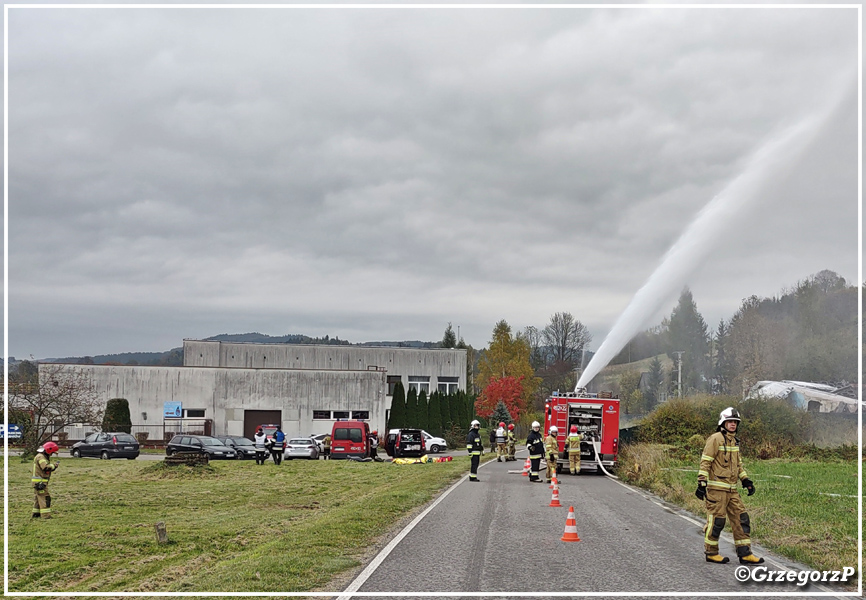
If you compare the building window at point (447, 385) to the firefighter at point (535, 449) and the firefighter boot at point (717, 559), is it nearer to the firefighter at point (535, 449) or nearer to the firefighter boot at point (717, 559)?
the firefighter at point (535, 449)

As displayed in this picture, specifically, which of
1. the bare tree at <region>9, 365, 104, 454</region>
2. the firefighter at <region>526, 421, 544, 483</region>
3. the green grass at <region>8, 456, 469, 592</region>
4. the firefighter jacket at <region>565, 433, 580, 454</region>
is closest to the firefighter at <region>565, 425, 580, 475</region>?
→ the firefighter jacket at <region>565, 433, 580, 454</region>

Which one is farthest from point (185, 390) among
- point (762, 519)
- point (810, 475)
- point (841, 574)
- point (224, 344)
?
point (841, 574)

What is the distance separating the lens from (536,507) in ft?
52.8

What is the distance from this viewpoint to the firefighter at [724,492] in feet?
31.9

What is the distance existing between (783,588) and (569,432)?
61.7 feet

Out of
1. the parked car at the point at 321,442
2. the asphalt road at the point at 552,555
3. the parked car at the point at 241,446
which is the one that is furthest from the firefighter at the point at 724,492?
the parked car at the point at 321,442

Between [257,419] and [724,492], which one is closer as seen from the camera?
[724,492]

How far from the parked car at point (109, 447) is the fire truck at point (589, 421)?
22819 mm

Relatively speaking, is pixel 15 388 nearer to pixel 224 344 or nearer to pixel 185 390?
pixel 185 390

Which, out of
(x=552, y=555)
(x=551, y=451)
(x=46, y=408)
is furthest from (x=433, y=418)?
(x=552, y=555)

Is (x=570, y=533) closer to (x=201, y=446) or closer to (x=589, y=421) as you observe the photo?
(x=589, y=421)

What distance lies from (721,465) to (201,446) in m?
32.2

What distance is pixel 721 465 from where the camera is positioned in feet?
32.4

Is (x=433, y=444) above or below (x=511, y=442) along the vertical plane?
below
